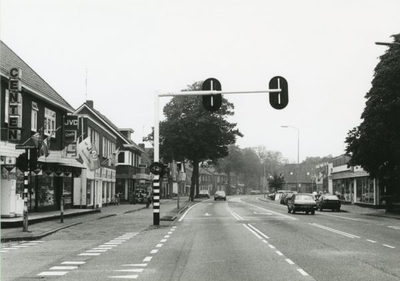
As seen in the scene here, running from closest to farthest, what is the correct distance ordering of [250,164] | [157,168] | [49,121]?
[157,168] → [49,121] → [250,164]

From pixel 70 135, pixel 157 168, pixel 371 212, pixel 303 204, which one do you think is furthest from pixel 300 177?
pixel 157 168

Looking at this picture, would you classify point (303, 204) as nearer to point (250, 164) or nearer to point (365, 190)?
point (365, 190)

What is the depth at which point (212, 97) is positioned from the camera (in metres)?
19.0

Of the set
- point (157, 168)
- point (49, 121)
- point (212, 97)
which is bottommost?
point (157, 168)

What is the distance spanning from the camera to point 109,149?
51.4 m

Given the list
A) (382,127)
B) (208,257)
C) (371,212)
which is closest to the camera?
(208,257)

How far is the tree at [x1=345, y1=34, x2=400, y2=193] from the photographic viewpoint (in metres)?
36.6

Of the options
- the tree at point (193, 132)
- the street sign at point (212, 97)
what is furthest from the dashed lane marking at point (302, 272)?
the tree at point (193, 132)

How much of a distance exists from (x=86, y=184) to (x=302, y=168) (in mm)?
91952

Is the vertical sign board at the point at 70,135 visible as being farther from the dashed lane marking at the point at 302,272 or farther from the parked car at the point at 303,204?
the dashed lane marking at the point at 302,272

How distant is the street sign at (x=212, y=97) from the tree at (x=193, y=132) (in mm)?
50307

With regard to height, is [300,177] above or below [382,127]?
below

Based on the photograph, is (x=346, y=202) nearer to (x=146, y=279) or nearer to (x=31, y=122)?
(x=31, y=122)

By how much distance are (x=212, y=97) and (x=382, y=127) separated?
2125 cm
